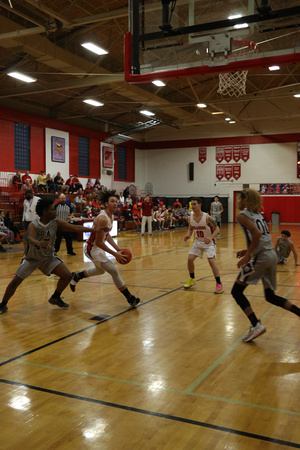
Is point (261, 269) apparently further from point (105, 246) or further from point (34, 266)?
point (34, 266)

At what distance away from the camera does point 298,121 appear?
28625 millimetres

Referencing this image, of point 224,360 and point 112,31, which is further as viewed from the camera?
point 112,31

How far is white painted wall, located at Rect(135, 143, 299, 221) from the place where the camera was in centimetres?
2936

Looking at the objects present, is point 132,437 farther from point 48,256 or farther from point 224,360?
point 48,256

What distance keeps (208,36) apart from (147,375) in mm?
5160

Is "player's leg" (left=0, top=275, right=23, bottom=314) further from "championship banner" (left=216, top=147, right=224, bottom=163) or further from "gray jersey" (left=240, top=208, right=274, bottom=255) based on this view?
"championship banner" (left=216, top=147, right=224, bottom=163)

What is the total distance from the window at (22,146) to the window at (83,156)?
4.44 m

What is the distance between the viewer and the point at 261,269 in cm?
456

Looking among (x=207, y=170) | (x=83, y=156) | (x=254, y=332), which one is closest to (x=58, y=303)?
(x=254, y=332)

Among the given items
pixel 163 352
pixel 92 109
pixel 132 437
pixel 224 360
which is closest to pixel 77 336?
pixel 163 352

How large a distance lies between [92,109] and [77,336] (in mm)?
21737

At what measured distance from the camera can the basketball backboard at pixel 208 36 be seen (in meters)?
6.14

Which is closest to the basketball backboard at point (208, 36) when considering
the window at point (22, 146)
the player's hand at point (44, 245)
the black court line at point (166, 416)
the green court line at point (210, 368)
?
the player's hand at point (44, 245)

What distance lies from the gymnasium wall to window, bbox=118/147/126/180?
198 cm
